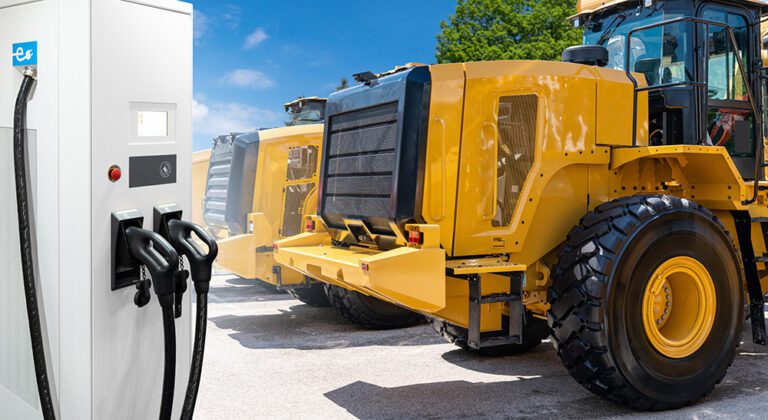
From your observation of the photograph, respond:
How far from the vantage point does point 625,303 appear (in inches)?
185

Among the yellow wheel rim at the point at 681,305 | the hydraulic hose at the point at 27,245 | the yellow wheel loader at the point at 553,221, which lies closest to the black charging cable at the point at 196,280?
the hydraulic hose at the point at 27,245

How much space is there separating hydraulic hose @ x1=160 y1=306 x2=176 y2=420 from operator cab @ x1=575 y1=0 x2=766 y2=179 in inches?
167

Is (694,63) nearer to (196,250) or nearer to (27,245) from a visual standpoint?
(196,250)

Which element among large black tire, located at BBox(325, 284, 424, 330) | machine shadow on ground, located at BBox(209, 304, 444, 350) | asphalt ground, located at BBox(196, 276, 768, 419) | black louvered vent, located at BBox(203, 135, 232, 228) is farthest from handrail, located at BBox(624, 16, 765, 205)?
black louvered vent, located at BBox(203, 135, 232, 228)

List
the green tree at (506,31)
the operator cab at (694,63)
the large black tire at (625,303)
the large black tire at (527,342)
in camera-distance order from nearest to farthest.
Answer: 1. the large black tire at (625,303)
2. the operator cab at (694,63)
3. the large black tire at (527,342)
4. the green tree at (506,31)

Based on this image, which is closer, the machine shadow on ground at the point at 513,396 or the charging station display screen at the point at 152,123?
the charging station display screen at the point at 152,123

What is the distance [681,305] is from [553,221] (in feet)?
3.67

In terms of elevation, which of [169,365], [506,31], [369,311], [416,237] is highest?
[506,31]

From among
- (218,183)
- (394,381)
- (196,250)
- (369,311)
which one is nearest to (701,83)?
(394,381)

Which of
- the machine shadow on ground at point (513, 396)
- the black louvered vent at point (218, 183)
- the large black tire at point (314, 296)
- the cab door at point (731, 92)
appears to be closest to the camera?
the machine shadow on ground at point (513, 396)

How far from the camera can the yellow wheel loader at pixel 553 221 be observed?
15.4 ft

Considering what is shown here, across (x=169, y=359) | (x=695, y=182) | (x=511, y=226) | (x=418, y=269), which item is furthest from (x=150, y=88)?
(x=695, y=182)

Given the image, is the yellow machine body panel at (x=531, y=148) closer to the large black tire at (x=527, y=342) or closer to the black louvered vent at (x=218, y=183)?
the large black tire at (x=527, y=342)

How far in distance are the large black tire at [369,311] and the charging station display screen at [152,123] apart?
15.8 feet
